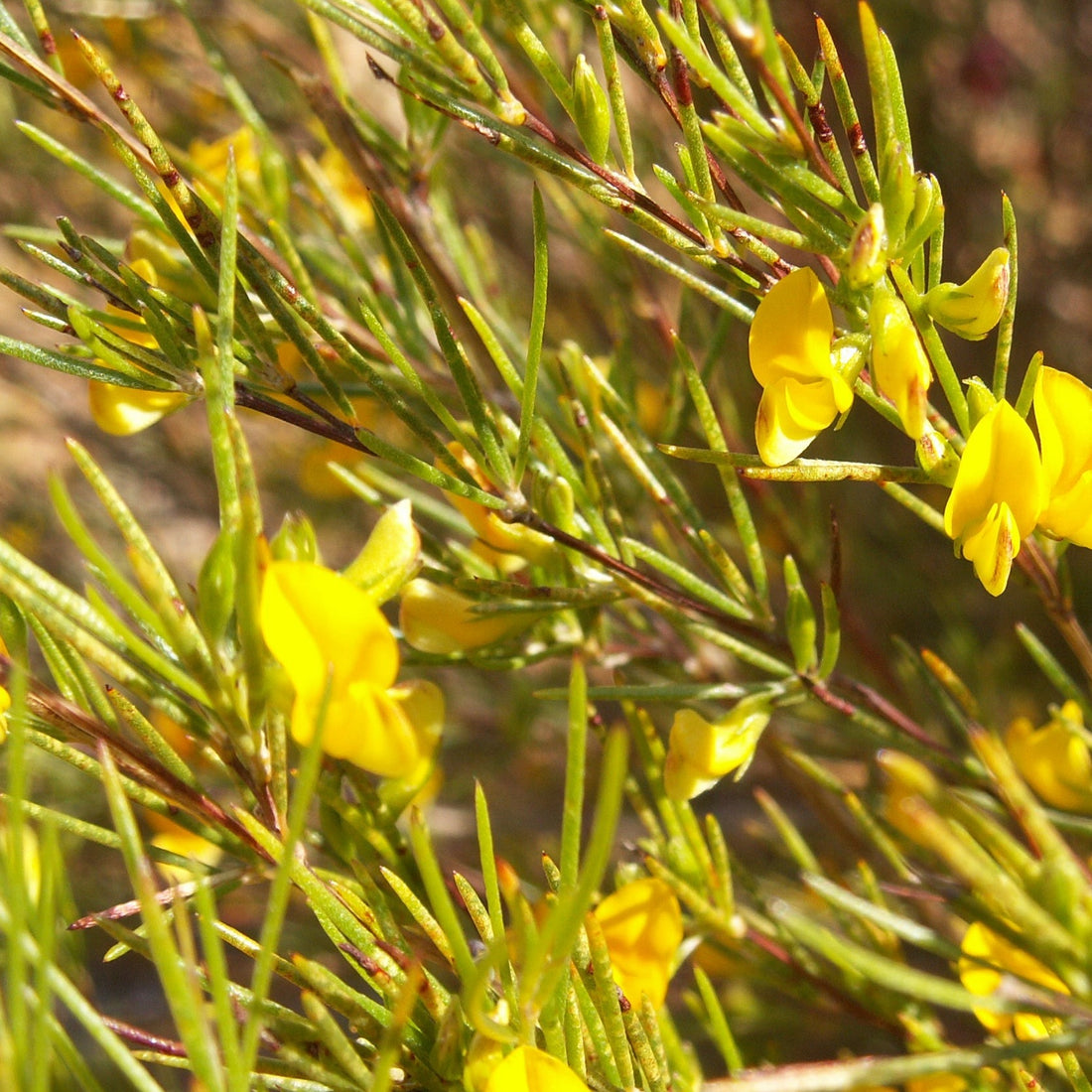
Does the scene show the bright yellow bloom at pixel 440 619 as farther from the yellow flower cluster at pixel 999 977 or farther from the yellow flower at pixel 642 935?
the yellow flower cluster at pixel 999 977

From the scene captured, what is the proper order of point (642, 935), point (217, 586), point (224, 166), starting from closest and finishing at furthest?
point (217, 586), point (642, 935), point (224, 166)

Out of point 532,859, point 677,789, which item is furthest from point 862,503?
point 677,789

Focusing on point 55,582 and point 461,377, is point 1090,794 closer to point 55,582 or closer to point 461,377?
point 461,377

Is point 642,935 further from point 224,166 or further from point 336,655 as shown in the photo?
point 224,166

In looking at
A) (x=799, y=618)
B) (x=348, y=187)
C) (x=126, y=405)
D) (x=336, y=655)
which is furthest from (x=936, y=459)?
(x=348, y=187)

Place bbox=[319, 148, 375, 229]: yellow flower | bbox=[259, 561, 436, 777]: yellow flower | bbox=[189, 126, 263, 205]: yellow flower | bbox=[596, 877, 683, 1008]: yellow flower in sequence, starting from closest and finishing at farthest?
bbox=[259, 561, 436, 777]: yellow flower
bbox=[596, 877, 683, 1008]: yellow flower
bbox=[189, 126, 263, 205]: yellow flower
bbox=[319, 148, 375, 229]: yellow flower

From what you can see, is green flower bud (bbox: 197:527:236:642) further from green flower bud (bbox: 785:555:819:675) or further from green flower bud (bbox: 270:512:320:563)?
green flower bud (bbox: 785:555:819:675)

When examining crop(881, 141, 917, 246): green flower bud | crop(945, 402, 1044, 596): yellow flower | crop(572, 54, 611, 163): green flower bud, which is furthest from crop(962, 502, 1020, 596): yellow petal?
crop(572, 54, 611, 163): green flower bud
